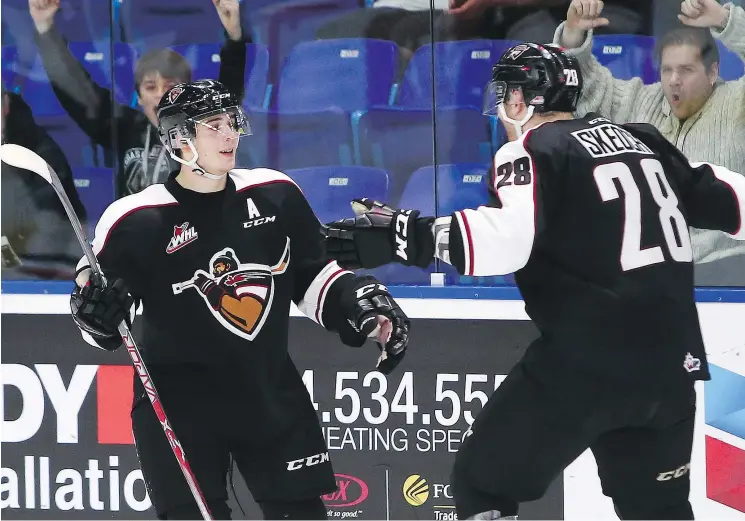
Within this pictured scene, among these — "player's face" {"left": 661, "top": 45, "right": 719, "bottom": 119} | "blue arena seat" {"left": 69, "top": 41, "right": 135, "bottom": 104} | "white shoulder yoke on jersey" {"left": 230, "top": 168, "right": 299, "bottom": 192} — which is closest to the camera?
"white shoulder yoke on jersey" {"left": 230, "top": 168, "right": 299, "bottom": 192}

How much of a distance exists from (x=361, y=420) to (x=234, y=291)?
3.76 ft

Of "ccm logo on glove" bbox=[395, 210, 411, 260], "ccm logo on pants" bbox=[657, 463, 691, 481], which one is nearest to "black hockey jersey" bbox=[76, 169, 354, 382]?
"ccm logo on glove" bbox=[395, 210, 411, 260]

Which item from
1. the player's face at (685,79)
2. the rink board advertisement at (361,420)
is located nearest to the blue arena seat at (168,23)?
the rink board advertisement at (361,420)

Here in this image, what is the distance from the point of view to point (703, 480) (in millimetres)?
3383

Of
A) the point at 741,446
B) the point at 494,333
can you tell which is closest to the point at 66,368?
the point at 494,333

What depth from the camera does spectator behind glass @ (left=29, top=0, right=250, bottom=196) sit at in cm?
409

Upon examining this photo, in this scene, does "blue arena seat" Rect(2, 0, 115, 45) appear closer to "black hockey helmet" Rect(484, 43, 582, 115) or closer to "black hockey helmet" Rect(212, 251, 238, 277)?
"black hockey helmet" Rect(212, 251, 238, 277)

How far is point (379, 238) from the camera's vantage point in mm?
2553

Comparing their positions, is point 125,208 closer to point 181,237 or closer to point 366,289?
point 181,237

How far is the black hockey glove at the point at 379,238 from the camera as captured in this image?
98.9 inches

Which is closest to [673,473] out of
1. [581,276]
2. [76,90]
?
[581,276]

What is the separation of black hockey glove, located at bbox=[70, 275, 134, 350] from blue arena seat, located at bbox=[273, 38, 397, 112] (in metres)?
1.81

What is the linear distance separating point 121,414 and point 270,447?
49.3 inches

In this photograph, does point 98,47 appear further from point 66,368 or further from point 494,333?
point 494,333
